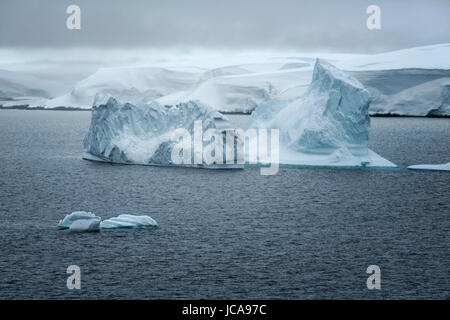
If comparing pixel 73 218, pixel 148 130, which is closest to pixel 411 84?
pixel 148 130

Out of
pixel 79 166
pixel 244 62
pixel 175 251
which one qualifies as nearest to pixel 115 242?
pixel 175 251

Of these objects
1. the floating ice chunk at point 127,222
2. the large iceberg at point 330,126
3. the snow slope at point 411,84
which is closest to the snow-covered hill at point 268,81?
the snow slope at point 411,84

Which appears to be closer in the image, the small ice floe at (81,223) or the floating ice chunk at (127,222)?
the small ice floe at (81,223)

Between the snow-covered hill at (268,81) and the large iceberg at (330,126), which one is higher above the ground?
the snow-covered hill at (268,81)

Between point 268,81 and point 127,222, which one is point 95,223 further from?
point 268,81

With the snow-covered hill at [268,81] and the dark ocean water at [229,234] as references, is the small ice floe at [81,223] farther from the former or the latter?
the snow-covered hill at [268,81]

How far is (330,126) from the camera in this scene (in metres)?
29.1

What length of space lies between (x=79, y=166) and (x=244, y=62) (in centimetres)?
8319

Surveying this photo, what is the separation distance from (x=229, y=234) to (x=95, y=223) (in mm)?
3164

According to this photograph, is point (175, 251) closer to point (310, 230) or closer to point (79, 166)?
point (310, 230)

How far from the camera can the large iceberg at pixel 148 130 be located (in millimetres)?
28938

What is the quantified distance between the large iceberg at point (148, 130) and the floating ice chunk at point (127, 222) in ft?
34.6

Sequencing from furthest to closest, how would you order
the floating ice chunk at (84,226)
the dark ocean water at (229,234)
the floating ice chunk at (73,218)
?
the floating ice chunk at (73,218) → the floating ice chunk at (84,226) → the dark ocean water at (229,234)
